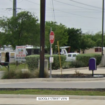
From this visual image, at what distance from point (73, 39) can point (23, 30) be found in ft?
131

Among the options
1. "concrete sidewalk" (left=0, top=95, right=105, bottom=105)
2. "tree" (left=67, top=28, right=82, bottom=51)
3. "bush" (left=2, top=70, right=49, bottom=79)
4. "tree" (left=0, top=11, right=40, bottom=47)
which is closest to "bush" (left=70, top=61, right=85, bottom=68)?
"bush" (left=2, top=70, right=49, bottom=79)

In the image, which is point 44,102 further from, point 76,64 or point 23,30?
point 23,30

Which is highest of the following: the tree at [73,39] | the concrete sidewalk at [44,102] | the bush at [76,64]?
the tree at [73,39]

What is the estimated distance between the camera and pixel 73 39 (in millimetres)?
82750

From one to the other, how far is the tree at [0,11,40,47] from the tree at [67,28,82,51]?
37.6m

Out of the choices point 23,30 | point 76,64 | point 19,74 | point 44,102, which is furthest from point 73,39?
point 44,102

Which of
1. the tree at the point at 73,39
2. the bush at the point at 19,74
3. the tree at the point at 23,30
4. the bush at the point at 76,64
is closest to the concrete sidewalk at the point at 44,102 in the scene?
the bush at the point at 19,74

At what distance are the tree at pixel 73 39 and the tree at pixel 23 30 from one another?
37.6m

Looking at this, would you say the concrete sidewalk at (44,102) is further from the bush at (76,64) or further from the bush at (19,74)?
the bush at (76,64)

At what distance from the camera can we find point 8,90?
14062 mm

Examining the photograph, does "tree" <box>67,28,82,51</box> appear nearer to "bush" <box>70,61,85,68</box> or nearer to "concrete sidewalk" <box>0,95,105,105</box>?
"bush" <box>70,61,85,68</box>

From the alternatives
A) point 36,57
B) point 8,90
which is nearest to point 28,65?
point 36,57

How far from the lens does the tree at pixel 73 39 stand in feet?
269

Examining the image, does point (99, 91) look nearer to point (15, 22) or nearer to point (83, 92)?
point (83, 92)
